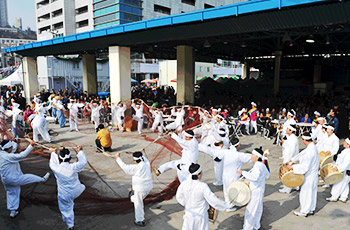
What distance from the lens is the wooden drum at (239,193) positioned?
16.5 ft

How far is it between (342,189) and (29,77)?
25973mm

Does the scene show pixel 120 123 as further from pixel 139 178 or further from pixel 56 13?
pixel 56 13

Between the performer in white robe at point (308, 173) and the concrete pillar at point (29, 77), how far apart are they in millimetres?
24919

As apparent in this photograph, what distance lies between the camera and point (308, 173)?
5781 mm

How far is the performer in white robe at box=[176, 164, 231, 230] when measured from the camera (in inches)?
169

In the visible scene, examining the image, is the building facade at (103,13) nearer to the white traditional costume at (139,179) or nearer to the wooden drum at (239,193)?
the white traditional costume at (139,179)

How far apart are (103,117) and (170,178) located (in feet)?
29.5

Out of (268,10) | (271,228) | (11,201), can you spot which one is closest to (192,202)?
(271,228)

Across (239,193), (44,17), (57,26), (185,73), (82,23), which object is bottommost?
(239,193)

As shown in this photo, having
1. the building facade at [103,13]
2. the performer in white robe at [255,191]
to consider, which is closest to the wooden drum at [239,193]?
the performer in white robe at [255,191]

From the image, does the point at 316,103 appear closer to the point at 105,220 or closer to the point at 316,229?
the point at 316,229

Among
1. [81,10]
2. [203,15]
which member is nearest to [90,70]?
[203,15]

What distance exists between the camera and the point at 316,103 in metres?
19.0

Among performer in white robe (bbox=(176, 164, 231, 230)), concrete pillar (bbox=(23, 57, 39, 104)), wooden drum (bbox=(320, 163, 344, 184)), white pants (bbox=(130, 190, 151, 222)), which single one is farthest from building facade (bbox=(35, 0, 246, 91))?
performer in white robe (bbox=(176, 164, 231, 230))
